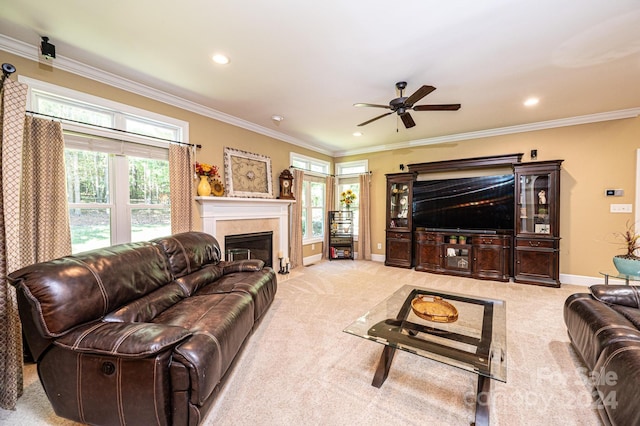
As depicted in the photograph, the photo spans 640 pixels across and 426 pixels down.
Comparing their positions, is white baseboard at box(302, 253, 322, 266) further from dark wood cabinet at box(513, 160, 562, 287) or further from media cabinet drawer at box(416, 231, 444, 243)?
dark wood cabinet at box(513, 160, 562, 287)

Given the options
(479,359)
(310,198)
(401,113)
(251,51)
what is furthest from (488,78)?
(310,198)

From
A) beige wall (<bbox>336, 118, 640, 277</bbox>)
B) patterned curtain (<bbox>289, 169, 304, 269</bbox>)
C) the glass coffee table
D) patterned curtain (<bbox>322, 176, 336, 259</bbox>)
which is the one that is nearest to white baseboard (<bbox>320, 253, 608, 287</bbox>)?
beige wall (<bbox>336, 118, 640, 277</bbox>)

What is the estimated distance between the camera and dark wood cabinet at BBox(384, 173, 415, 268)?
514 cm

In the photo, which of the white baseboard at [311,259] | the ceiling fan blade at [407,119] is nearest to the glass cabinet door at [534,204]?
the ceiling fan blade at [407,119]

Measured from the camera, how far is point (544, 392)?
68.4 inches

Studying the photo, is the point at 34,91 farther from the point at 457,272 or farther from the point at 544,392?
the point at 457,272

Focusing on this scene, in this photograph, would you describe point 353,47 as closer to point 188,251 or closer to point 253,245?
point 188,251

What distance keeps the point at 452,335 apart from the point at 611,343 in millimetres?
863

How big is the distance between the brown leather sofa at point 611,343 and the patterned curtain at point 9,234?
351cm

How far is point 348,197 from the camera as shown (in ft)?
20.1

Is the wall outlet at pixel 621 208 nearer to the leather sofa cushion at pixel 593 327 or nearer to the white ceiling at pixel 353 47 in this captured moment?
the white ceiling at pixel 353 47

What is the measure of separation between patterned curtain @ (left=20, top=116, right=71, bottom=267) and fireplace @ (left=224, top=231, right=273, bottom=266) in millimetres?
1822

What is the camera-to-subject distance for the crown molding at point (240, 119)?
2258mm

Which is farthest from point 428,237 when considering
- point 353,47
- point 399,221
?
point 353,47
